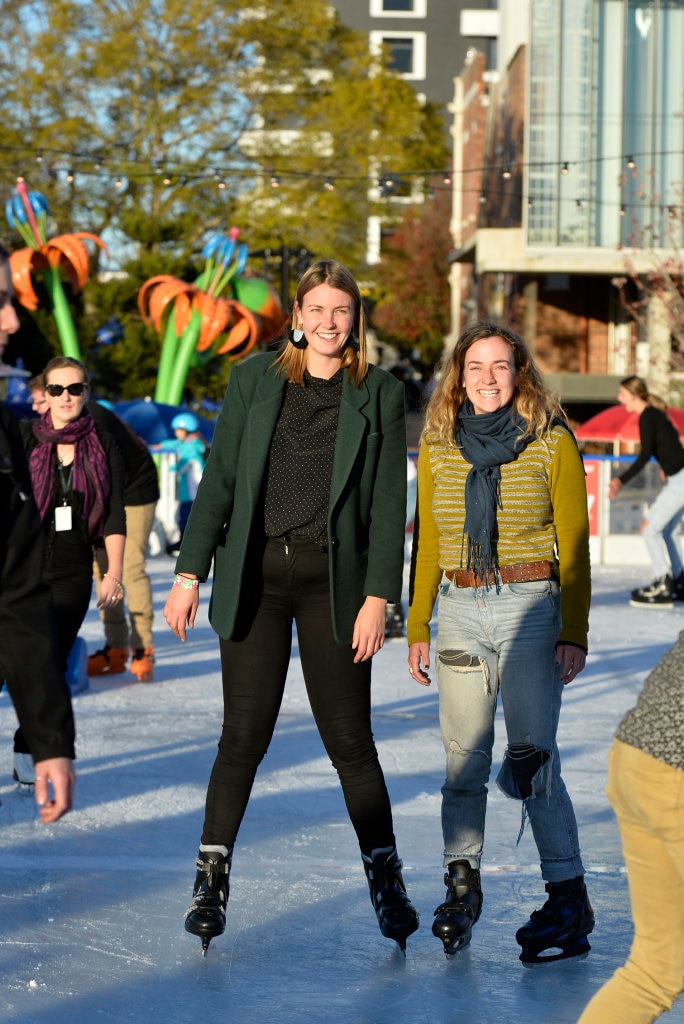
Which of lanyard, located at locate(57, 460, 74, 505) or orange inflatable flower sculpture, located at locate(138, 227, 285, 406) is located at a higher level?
orange inflatable flower sculpture, located at locate(138, 227, 285, 406)

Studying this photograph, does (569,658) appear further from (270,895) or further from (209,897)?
(270,895)

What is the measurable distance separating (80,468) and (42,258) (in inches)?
722

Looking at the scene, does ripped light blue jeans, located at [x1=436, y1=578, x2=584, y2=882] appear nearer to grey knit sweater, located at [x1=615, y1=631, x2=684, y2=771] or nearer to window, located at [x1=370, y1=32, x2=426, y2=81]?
grey knit sweater, located at [x1=615, y1=631, x2=684, y2=771]

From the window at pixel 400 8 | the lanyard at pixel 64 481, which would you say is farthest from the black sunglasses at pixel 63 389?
the window at pixel 400 8

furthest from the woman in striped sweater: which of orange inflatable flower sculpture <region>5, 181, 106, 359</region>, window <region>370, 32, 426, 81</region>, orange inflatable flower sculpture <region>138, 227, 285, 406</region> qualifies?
window <region>370, 32, 426, 81</region>

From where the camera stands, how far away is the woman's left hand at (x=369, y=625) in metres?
4.00

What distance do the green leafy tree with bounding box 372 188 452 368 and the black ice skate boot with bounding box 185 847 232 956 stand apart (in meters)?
52.1

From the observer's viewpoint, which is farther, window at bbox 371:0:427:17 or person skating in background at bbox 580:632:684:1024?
window at bbox 371:0:427:17

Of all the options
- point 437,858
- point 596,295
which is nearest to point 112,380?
point 596,295

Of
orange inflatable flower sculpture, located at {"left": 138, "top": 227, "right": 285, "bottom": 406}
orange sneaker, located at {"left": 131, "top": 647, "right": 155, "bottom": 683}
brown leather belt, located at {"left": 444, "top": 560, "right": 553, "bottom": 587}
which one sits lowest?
orange sneaker, located at {"left": 131, "top": 647, "right": 155, "bottom": 683}

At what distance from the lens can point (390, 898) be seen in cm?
407

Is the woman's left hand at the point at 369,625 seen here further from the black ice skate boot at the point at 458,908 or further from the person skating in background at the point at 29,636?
the person skating in background at the point at 29,636

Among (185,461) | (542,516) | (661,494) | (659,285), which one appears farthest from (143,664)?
(659,285)

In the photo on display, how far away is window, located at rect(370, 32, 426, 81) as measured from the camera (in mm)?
78188
